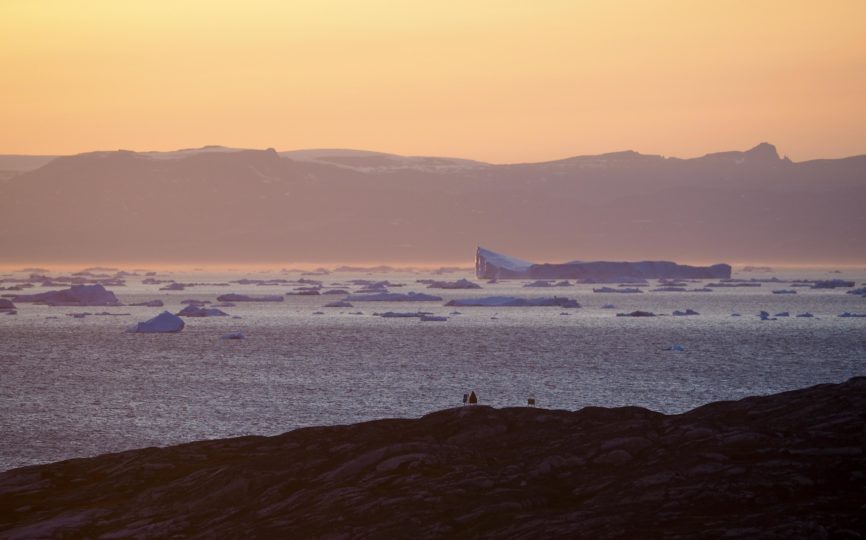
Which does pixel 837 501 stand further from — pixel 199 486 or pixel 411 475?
pixel 199 486

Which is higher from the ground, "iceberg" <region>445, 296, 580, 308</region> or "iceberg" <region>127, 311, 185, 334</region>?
"iceberg" <region>445, 296, 580, 308</region>

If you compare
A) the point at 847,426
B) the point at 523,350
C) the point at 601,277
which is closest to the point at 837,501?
the point at 847,426

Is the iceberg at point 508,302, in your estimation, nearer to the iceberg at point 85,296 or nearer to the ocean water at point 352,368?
the ocean water at point 352,368

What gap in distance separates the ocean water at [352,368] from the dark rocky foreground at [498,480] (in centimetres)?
1003

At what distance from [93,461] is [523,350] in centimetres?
4199

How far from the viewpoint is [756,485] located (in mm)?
13414

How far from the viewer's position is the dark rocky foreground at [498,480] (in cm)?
1320

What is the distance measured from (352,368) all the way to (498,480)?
34.6m

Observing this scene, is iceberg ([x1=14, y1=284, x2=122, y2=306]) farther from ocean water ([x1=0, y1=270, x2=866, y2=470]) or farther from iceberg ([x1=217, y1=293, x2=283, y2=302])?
iceberg ([x1=217, y1=293, x2=283, y2=302])

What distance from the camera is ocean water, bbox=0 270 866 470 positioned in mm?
33875

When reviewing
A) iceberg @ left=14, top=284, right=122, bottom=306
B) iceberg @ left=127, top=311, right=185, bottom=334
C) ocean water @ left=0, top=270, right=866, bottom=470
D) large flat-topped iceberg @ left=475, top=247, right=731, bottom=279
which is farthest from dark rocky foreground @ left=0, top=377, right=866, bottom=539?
large flat-topped iceberg @ left=475, top=247, right=731, bottom=279

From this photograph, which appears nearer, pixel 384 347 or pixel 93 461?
pixel 93 461

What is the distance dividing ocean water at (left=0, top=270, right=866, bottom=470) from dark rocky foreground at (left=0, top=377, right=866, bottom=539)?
10.0 meters

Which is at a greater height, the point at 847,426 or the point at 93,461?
the point at 847,426
